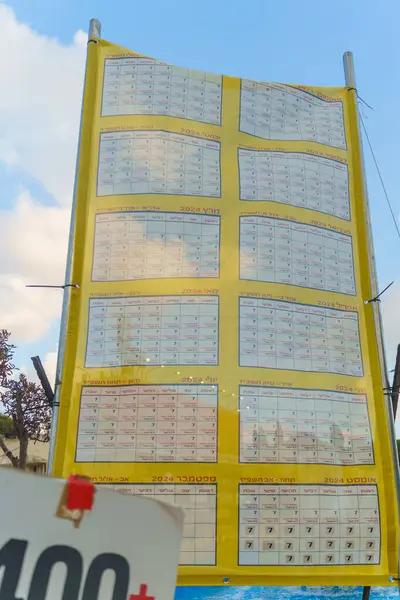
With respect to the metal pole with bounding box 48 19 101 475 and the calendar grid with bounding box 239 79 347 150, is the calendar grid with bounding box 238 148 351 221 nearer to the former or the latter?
the calendar grid with bounding box 239 79 347 150

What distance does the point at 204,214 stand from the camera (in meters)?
2.73

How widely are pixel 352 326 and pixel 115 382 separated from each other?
48.9 inches

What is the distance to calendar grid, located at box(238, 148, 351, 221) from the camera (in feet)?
9.40

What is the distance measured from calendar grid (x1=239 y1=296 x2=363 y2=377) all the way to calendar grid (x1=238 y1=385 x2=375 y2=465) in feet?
0.44

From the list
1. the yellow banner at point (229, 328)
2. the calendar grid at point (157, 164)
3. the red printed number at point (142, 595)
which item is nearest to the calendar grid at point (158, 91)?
the yellow banner at point (229, 328)

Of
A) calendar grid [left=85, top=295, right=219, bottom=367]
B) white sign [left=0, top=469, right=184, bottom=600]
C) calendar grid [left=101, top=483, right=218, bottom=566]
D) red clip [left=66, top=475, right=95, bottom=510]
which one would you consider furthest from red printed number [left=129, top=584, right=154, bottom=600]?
calendar grid [left=85, top=295, right=219, bottom=367]

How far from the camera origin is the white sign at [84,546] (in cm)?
121

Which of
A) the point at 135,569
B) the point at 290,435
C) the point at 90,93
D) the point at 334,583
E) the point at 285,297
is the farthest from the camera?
the point at 90,93

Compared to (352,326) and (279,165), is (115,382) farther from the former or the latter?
(279,165)

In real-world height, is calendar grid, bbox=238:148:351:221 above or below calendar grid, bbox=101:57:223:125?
below

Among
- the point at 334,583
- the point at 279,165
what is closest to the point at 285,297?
the point at 279,165

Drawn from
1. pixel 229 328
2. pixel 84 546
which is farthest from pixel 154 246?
pixel 84 546

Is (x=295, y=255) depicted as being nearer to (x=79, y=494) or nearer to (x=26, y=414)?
(x=79, y=494)

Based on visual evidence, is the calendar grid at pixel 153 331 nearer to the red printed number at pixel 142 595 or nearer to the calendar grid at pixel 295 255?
the calendar grid at pixel 295 255
